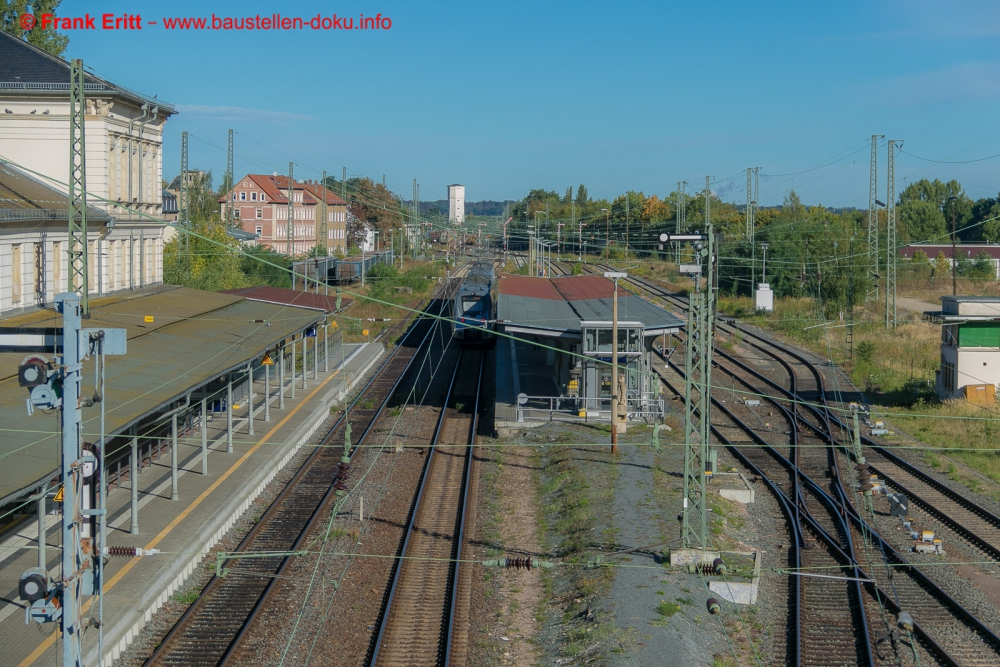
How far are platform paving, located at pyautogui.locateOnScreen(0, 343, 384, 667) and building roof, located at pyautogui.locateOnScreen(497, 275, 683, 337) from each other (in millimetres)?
5977

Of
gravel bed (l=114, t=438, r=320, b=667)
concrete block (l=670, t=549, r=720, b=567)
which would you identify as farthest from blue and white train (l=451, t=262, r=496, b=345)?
concrete block (l=670, t=549, r=720, b=567)

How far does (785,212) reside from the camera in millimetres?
78062

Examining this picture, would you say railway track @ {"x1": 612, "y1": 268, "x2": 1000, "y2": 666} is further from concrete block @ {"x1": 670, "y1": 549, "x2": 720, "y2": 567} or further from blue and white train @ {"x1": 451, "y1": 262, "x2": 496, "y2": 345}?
blue and white train @ {"x1": 451, "y1": 262, "x2": 496, "y2": 345}

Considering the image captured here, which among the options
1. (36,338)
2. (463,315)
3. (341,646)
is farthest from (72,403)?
(463,315)

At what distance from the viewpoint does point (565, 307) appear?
91.6 ft

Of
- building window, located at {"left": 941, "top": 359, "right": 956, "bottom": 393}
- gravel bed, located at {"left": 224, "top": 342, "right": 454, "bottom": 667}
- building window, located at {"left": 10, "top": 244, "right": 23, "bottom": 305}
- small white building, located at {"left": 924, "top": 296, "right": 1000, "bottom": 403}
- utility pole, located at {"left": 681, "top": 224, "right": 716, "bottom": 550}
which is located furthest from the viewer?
building window, located at {"left": 941, "top": 359, "right": 956, "bottom": 393}

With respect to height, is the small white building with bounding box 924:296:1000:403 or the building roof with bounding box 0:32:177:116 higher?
the building roof with bounding box 0:32:177:116

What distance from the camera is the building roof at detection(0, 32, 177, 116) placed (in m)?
25.1

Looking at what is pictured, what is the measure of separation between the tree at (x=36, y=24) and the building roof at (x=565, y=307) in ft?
77.8

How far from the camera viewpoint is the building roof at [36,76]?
82.2 feet

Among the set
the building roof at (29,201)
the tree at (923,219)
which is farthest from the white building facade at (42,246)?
the tree at (923,219)

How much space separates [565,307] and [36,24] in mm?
28858

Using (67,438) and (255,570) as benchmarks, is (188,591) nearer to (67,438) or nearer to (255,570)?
(255,570)

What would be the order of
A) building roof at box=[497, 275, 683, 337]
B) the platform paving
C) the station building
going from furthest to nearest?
1. building roof at box=[497, 275, 683, 337]
2. the station building
3. the platform paving
